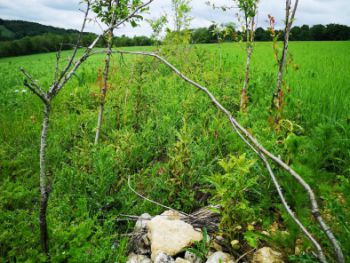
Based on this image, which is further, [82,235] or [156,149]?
[156,149]

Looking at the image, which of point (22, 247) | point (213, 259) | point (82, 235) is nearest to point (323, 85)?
point (213, 259)

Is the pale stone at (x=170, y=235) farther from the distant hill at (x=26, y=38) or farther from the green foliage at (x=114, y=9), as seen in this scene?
the distant hill at (x=26, y=38)

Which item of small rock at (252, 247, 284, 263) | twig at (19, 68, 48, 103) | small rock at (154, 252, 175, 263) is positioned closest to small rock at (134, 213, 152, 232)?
small rock at (154, 252, 175, 263)

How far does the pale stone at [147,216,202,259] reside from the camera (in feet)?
6.85

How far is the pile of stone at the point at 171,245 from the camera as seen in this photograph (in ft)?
6.53

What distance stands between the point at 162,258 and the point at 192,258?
0.73 feet

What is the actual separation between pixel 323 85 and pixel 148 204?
13.2 ft

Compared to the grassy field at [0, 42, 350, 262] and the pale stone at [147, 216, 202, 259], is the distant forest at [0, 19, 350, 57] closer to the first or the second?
the grassy field at [0, 42, 350, 262]

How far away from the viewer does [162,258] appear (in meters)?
2.00

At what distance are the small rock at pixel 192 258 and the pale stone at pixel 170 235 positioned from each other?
0.05m

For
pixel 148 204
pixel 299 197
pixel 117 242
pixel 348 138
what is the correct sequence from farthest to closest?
1. pixel 348 138
2. pixel 148 204
3. pixel 117 242
4. pixel 299 197

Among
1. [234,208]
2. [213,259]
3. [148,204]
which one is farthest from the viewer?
[148,204]

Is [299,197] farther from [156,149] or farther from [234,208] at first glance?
[156,149]

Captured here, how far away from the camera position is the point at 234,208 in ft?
7.04
